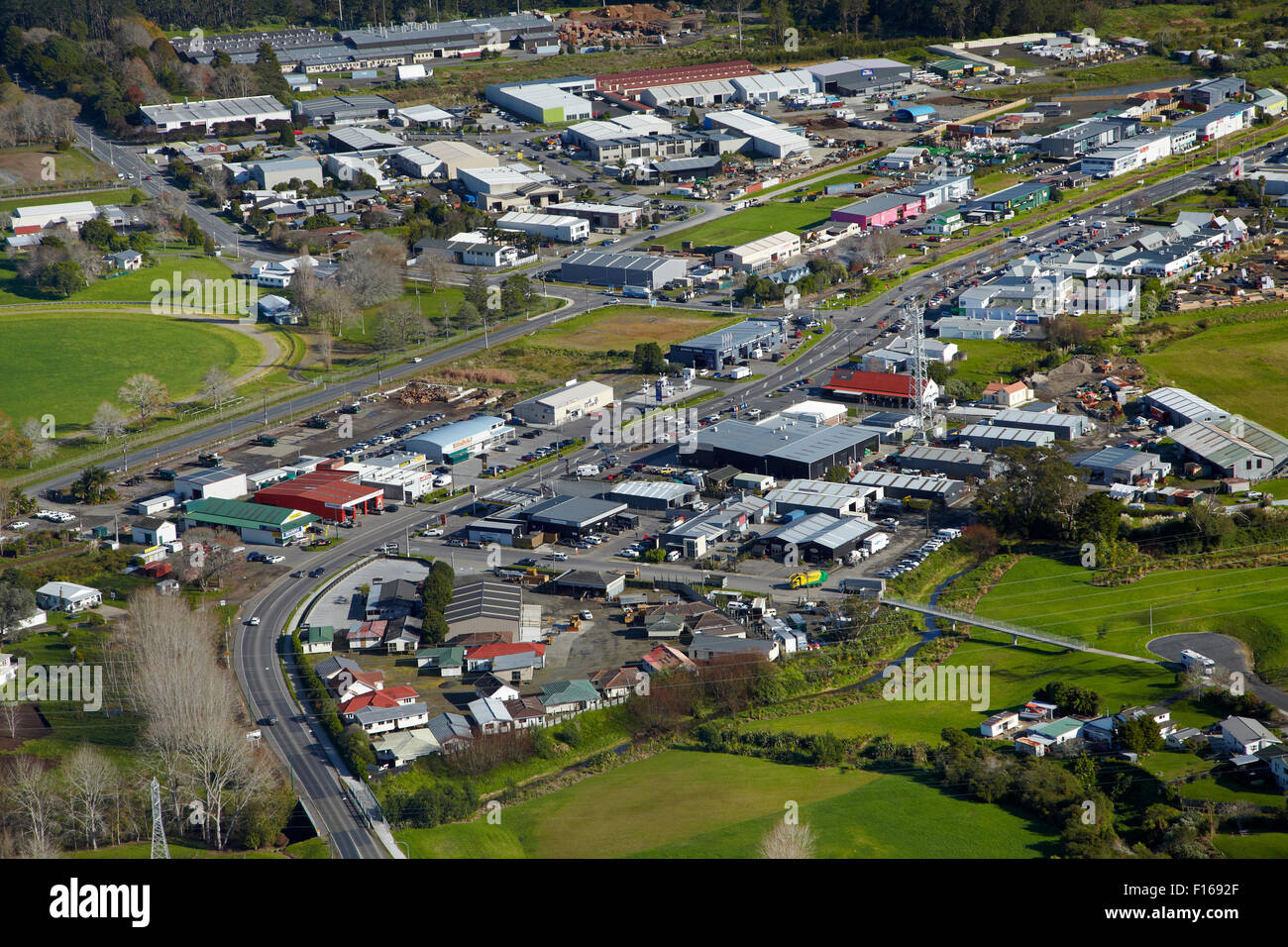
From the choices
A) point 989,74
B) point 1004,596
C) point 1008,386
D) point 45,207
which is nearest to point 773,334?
point 1008,386

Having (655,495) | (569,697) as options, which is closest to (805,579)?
(655,495)

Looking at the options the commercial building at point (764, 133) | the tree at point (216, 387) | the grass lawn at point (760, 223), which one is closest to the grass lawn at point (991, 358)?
the grass lawn at point (760, 223)

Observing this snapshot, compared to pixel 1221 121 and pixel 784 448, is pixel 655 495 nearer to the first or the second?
pixel 784 448

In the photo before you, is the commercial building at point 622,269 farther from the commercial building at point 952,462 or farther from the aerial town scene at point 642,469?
the commercial building at point 952,462

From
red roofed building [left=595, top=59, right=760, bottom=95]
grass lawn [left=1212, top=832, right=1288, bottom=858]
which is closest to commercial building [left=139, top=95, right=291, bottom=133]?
red roofed building [left=595, top=59, right=760, bottom=95]

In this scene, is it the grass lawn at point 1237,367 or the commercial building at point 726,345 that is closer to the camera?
the grass lawn at point 1237,367

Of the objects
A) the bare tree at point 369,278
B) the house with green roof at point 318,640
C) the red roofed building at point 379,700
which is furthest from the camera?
the bare tree at point 369,278
